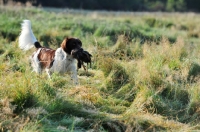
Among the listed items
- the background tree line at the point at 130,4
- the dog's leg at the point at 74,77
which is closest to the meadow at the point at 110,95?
the dog's leg at the point at 74,77

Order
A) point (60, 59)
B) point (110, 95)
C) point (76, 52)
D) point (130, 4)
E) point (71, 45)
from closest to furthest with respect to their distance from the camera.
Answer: point (110, 95)
point (76, 52)
point (71, 45)
point (60, 59)
point (130, 4)

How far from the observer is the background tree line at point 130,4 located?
174ft

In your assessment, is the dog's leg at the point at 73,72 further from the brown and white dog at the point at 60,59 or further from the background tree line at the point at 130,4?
the background tree line at the point at 130,4

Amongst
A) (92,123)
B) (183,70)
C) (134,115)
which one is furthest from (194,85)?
(92,123)

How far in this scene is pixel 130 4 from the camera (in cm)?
6550

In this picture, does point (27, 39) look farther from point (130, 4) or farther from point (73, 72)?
point (130, 4)

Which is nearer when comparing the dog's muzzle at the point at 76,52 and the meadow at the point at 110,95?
the meadow at the point at 110,95

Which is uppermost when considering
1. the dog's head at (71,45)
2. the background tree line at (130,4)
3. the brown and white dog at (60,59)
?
the dog's head at (71,45)

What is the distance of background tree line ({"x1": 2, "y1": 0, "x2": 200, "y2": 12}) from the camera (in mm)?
52906

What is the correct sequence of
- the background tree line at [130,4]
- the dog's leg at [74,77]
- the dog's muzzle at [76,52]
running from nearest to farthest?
1. the dog's leg at [74,77]
2. the dog's muzzle at [76,52]
3. the background tree line at [130,4]

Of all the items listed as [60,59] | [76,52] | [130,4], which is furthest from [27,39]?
[130,4]

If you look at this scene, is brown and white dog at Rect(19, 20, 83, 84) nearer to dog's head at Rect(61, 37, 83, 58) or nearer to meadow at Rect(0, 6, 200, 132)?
dog's head at Rect(61, 37, 83, 58)

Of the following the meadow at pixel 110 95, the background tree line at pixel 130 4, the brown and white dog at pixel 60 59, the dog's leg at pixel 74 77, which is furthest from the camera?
the background tree line at pixel 130 4

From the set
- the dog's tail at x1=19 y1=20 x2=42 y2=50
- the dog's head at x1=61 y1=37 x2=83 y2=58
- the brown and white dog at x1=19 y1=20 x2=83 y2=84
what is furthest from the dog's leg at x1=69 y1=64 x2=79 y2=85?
the dog's tail at x1=19 y1=20 x2=42 y2=50
